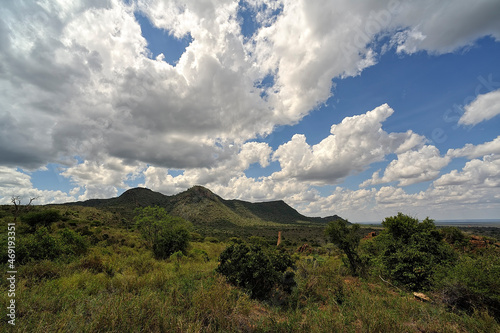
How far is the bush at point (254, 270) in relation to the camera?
374 inches

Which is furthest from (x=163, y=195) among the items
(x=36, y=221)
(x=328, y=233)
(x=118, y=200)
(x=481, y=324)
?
(x=481, y=324)

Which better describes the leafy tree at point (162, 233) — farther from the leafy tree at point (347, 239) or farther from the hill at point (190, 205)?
the hill at point (190, 205)

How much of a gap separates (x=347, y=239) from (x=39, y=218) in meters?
Answer: 39.3

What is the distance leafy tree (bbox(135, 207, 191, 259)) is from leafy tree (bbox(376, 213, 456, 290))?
65.8 ft

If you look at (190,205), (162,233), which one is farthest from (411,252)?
(190,205)

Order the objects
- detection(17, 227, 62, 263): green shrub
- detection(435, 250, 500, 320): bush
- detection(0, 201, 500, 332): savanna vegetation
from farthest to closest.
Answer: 1. detection(17, 227, 62, 263): green shrub
2. detection(435, 250, 500, 320): bush
3. detection(0, 201, 500, 332): savanna vegetation

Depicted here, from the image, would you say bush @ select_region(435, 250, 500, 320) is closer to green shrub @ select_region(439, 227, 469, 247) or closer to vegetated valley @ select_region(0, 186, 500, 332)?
vegetated valley @ select_region(0, 186, 500, 332)

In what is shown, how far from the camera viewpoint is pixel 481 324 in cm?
626

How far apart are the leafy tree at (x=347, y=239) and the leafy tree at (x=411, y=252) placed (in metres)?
1.82

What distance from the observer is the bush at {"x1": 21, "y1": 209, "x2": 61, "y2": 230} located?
27.9m

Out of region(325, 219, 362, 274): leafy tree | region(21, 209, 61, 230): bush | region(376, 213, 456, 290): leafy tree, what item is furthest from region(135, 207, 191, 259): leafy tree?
region(376, 213, 456, 290): leafy tree

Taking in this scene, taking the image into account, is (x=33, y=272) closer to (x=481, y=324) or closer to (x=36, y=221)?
(x=481, y=324)

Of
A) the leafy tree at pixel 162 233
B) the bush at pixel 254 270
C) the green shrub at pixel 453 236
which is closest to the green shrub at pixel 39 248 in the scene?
the leafy tree at pixel 162 233

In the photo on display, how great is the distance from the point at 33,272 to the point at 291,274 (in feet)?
39.1
